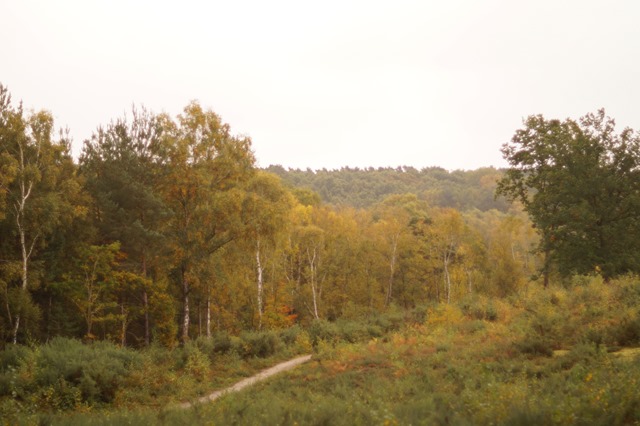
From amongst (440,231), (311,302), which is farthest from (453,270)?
(311,302)

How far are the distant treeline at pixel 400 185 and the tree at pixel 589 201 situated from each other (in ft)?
320

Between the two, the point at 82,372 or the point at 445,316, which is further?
the point at 445,316

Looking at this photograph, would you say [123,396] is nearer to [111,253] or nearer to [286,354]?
[286,354]

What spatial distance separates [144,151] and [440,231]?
32.2 meters

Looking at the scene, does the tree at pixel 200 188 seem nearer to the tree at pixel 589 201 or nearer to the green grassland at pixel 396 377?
the green grassland at pixel 396 377

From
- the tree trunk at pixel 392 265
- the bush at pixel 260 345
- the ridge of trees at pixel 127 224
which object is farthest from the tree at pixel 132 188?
the tree trunk at pixel 392 265

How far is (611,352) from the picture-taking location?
1102 centimetres

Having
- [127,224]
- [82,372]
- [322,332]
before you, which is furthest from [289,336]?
[82,372]

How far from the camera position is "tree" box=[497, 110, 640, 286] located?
2366 centimetres

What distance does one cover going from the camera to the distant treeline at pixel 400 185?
138 m

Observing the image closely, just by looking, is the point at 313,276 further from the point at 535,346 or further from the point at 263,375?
the point at 535,346

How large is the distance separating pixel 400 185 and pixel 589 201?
136m

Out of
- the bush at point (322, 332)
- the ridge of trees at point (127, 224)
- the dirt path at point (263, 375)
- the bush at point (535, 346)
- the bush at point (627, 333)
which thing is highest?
the ridge of trees at point (127, 224)

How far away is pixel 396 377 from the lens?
1330 centimetres
